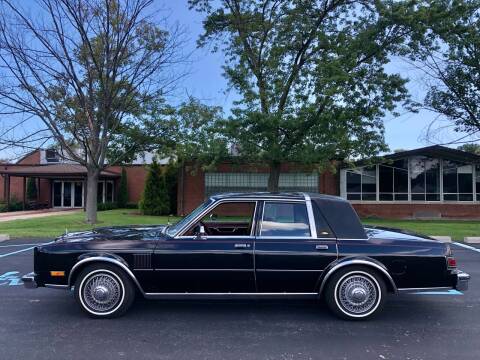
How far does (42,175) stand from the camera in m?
32.2

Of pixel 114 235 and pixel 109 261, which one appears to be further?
pixel 114 235

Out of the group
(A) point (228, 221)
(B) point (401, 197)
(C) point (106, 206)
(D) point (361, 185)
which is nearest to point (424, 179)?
(B) point (401, 197)

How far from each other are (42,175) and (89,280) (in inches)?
1155

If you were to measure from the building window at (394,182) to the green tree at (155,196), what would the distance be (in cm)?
1262

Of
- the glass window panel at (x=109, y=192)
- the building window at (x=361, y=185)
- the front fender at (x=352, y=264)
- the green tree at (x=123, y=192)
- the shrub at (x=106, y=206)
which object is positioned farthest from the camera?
the glass window panel at (x=109, y=192)

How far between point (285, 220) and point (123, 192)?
97.6 feet

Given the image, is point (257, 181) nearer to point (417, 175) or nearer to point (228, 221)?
point (417, 175)

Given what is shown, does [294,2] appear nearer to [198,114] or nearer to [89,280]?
[198,114]

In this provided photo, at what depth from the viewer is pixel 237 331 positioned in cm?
515

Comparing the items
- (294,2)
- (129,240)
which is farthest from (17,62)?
(129,240)

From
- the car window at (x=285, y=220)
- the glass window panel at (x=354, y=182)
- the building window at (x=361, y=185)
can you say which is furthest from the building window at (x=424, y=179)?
the car window at (x=285, y=220)

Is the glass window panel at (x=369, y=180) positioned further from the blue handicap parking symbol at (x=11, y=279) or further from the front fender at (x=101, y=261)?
the front fender at (x=101, y=261)

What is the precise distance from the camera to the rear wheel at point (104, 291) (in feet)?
18.2

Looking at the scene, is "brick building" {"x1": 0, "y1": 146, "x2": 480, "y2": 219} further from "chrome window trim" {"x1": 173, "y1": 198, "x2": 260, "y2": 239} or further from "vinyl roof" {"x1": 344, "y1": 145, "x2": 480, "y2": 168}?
"chrome window trim" {"x1": 173, "y1": 198, "x2": 260, "y2": 239}
